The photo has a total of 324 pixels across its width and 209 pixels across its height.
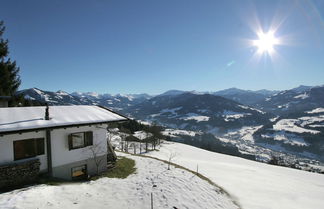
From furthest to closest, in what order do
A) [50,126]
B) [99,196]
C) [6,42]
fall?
[6,42] → [50,126] → [99,196]

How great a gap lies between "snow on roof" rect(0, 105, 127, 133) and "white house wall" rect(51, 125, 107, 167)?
30.1 inches

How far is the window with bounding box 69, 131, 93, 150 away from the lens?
49.5ft

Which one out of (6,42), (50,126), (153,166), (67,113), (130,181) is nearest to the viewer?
(50,126)

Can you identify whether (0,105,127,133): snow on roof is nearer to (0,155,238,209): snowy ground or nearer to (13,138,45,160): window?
(13,138,45,160): window

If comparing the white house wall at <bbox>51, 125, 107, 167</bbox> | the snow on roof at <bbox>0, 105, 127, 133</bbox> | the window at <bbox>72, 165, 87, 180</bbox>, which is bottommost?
the window at <bbox>72, 165, 87, 180</bbox>

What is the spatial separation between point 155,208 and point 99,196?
11.2 ft

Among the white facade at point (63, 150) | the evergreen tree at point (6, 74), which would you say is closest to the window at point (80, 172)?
the white facade at point (63, 150)

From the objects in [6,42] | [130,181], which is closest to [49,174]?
[130,181]

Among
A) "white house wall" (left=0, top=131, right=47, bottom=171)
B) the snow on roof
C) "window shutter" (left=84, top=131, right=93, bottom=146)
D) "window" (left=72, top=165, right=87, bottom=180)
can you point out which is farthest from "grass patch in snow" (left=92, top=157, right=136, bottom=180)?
"white house wall" (left=0, top=131, right=47, bottom=171)

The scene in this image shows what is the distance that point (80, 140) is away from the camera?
15.9 metres

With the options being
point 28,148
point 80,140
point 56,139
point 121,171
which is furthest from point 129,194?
point 28,148

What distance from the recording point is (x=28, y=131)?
12.0m

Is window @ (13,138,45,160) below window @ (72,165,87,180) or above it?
above

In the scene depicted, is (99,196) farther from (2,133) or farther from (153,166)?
(153,166)
